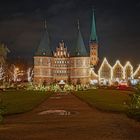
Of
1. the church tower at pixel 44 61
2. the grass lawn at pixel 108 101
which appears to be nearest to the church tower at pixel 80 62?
the church tower at pixel 44 61

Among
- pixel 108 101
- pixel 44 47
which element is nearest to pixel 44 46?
pixel 44 47

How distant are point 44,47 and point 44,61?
450 cm

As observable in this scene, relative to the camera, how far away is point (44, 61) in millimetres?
149250

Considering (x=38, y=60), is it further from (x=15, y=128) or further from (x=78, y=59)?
(x=15, y=128)

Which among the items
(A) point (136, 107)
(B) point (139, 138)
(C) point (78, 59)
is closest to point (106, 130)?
(B) point (139, 138)

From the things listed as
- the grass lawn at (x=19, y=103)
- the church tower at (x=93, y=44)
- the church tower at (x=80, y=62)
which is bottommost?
the grass lawn at (x=19, y=103)

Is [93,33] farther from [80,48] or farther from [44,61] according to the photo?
[44,61]

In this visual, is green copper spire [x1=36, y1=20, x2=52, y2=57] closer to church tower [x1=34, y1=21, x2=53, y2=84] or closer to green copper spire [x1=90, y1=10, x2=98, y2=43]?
church tower [x1=34, y1=21, x2=53, y2=84]

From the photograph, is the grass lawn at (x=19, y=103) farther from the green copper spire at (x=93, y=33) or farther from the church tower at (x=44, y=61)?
the green copper spire at (x=93, y=33)

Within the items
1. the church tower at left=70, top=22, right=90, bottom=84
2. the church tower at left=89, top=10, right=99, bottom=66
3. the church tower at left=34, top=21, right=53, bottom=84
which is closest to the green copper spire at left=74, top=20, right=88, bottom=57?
the church tower at left=70, top=22, right=90, bottom=84

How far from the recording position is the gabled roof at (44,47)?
148m

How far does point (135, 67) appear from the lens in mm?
154875

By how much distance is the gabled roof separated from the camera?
148m

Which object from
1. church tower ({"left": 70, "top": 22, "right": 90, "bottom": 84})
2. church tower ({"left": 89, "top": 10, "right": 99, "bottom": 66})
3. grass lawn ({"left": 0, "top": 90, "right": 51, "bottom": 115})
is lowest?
grass lawn ({"left": 0, "top": 90, "right": 51, "bottom": 115})
